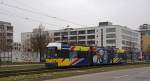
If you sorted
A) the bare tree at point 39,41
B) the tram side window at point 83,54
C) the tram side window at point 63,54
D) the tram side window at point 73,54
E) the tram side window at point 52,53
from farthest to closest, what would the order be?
the bare tree at point 39,41 → the tram side window at point 83,54 → the tram side window at point 73,54 → the tram side window at point 63,54 → the tram side window at point 52,53

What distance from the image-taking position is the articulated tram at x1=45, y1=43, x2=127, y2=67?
38.9 m

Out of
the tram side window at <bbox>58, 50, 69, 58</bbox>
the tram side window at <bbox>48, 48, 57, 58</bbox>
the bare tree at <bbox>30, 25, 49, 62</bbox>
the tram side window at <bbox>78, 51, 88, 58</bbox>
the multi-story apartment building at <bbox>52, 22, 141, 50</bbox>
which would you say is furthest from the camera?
the multi-story apartment building at <bbox>52, 22, 141, 50</bbox>

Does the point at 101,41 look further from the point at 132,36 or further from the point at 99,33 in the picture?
the point at 132,36

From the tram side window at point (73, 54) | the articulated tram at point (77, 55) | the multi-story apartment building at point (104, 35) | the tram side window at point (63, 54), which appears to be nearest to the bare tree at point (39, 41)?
the articulated tram at point (77, 55)

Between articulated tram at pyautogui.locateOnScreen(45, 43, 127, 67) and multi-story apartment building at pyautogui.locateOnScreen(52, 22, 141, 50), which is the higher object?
multi-story apartment building at pyautogui.locateOnScreen(52, 22, 141, 50)

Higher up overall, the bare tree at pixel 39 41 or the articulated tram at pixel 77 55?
the bare tree at pixel 39 41

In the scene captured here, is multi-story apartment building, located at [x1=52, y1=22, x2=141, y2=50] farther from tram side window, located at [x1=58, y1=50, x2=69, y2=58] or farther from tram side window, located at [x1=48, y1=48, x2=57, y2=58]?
tram side window, located at [x1=48, y1=48, x2=57, y2=58]

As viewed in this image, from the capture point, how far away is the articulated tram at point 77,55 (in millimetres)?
38875

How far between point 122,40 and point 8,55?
327 feet

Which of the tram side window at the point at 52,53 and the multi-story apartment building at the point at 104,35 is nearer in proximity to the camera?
the tram side window at the point at 52,53

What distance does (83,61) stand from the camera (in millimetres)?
44344

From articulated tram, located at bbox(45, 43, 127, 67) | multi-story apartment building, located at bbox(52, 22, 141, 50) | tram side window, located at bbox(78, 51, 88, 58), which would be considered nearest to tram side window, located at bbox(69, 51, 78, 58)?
articulated tram, located at bbox(45, 43, 127, 67)

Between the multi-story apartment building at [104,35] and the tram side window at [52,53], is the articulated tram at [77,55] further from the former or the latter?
the multi-story apartment building at [104,35]

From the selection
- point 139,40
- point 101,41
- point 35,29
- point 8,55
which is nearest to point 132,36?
point 139,40
